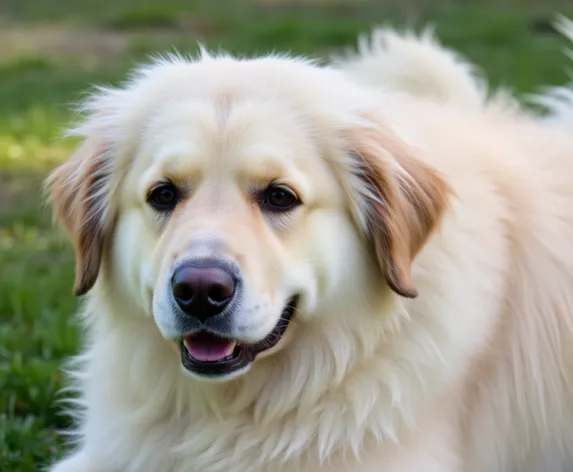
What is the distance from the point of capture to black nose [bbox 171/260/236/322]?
2.72 meters

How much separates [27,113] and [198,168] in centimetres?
631

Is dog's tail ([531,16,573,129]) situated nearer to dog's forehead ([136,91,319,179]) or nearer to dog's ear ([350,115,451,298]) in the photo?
dog's ear ([350,115,451,298])

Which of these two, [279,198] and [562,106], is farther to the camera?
[562,106]

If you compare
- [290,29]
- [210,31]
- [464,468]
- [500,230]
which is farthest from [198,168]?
[210,31]

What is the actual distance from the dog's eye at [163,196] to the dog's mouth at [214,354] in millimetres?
422

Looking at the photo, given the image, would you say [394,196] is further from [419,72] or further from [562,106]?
[562,106]

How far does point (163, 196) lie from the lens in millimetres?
3068

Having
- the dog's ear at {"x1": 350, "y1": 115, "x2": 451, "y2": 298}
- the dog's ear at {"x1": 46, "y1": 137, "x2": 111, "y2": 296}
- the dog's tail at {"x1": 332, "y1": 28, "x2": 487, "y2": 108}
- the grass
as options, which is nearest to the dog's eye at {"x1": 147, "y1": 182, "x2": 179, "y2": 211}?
the dog's ear at {"x1": 46, "y1": 137, "x2": 111, "y2": 296}

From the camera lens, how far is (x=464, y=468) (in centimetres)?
344

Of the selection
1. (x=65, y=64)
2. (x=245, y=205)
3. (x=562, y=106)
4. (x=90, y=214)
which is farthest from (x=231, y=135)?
(x=65, y=64)

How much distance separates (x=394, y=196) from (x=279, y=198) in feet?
1.23

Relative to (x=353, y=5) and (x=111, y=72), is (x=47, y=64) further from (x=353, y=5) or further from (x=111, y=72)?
(x=353, y=5)

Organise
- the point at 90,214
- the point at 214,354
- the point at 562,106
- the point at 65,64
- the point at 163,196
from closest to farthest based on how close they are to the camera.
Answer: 1. the point at 214,354
2. the point at 163,196
3. the point at 90,214
4. the point at 562,106
5. the point at 65,64

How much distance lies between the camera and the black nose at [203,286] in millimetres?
2723
